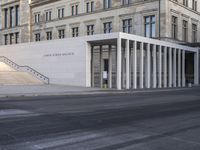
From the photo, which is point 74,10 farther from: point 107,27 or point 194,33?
point 194,33

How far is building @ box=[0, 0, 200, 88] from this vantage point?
52.0 meters

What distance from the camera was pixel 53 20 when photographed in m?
70.1

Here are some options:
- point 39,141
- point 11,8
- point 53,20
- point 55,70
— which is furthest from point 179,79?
point 11,8

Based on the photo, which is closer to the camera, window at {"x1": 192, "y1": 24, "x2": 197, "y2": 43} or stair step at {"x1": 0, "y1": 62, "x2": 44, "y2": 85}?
stair step at {"x1": 0, "y1": 62, "x2": 44, "y2": 85}

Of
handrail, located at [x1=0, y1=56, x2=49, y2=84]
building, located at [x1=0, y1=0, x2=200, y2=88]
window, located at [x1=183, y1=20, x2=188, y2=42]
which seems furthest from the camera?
window, located at [x1=183, y1=20, x2=188, y2=42]

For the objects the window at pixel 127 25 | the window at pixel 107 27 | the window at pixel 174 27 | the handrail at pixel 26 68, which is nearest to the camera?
the handrail at pixel 26 68

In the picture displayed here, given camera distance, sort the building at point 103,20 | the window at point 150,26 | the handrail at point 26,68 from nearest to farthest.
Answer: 1. the handrail at point 26,68
2. the building at point 103,20
3. the window at point 150,26

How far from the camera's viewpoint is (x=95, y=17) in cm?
6156

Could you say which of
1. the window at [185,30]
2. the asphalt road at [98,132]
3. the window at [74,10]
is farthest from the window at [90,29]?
the asphalt road at [98,132]

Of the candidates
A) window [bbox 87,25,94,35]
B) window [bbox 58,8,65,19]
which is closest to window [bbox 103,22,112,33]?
window [bbox 87,25,94,35]

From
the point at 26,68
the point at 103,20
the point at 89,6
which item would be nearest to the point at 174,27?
the point at 103,20

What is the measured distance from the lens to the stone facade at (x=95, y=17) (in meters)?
52.4

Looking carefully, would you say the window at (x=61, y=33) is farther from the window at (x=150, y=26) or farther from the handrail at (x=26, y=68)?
the window at (x=150, y=26)

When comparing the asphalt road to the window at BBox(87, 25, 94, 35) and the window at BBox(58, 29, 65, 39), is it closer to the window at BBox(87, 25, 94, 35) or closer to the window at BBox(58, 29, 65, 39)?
the window at BBox(87, 25, 94, 35)
